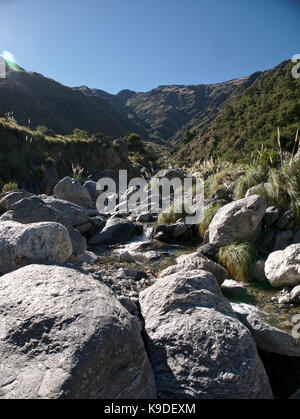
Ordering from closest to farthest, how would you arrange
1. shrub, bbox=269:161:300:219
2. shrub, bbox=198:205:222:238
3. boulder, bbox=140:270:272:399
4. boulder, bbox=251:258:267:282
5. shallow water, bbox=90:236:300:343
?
boulder, bbox=140:270:272:399 < shallow water, bbox=90:236:300:343 < boulder, bbox=251:258:267:282 < shrub, bbox=269:161:300:219 < shrub, bbox=198:205:222:238

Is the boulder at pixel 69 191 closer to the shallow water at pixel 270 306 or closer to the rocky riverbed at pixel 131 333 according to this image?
the rocky riverbed at pixel 131 333

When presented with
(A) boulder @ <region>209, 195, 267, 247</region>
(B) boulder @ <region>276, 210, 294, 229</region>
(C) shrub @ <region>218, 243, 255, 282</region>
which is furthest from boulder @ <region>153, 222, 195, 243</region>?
(B) boulder @ <region>276, 210, 294, 229</region>

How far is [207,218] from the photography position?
762 centimetres

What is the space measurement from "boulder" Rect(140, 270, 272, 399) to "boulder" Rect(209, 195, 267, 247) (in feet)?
10.5

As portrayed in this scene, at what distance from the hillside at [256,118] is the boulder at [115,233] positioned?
16886mm

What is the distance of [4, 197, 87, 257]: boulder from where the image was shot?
548 centimetres

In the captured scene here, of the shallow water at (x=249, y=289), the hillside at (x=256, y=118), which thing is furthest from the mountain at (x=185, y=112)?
the shallow water at (x=249, y=289)

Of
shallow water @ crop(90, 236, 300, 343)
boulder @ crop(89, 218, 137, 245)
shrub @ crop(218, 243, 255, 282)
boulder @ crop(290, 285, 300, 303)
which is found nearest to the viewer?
shallow water @ crop(90, 236, 300, 343)

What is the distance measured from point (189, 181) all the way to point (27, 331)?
36.2 feet

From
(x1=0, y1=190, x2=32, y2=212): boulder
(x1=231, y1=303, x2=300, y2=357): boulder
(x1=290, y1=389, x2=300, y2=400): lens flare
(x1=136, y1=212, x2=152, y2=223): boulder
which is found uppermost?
(x1=0, y1=190, x2=32, y2=212): boulder

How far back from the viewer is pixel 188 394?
221 centimetres

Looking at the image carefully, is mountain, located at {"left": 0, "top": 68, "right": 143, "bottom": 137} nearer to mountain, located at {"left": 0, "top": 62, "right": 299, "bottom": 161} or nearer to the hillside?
mountain, located at {"left": 0, "top": 62, "right": 299, "bottom": 161}

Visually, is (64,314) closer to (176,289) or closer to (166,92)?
(176,289)

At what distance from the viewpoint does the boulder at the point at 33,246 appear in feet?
11.2
